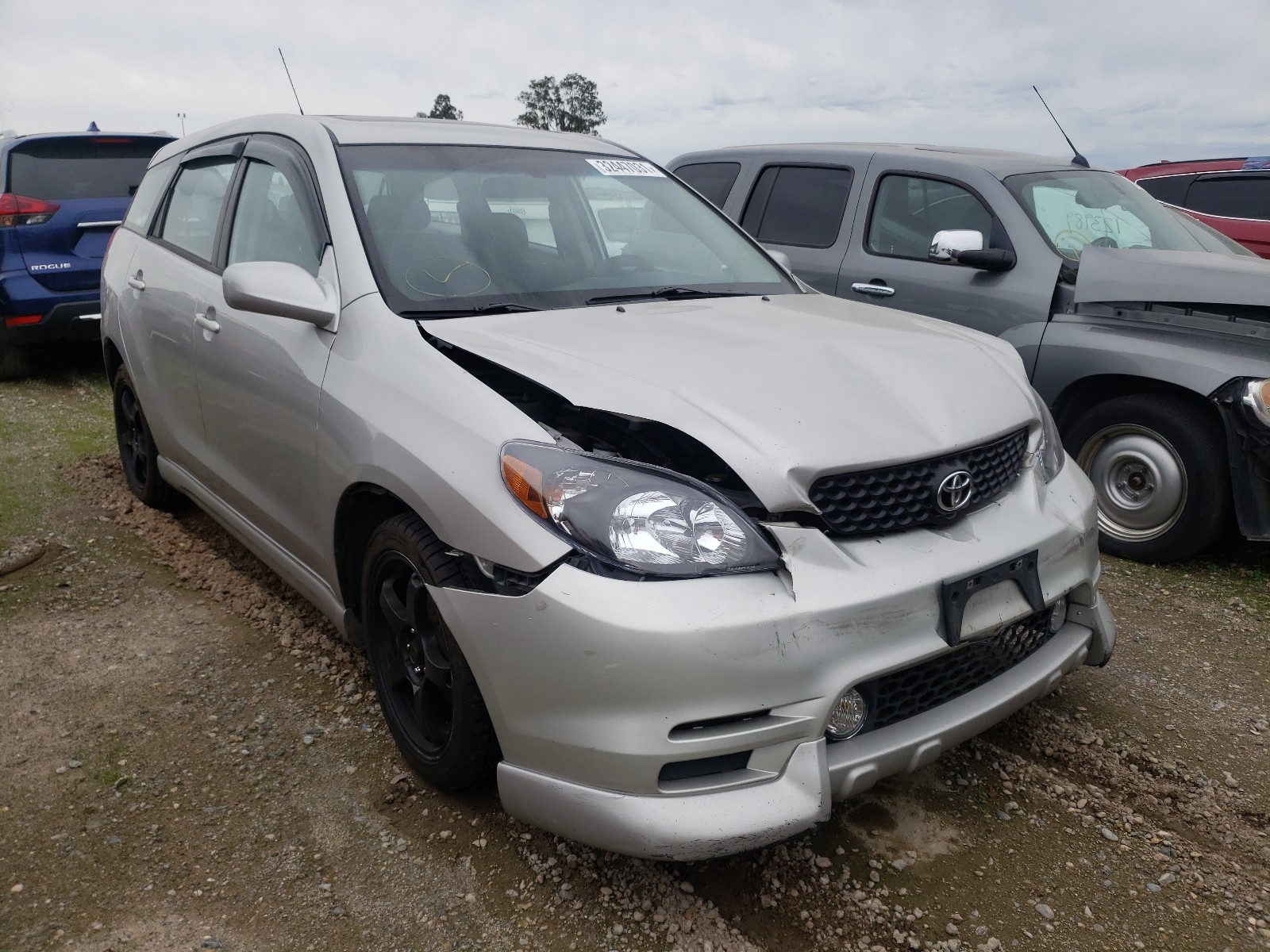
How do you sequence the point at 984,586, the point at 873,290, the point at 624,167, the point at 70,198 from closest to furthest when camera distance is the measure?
the point at 984,586, the point at 624,167, the point at 873,290, the point at 70,198

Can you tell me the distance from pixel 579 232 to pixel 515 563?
1601 mm

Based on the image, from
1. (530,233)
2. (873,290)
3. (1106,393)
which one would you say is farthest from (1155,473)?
(530,233)

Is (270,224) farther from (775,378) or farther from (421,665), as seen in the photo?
(775,378)

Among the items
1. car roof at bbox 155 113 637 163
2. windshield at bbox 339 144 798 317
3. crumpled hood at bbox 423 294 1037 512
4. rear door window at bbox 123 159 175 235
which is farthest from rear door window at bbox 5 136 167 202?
crumpled hood at bbox 423 294 1037 512

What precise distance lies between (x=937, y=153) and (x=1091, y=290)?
4.67 feet

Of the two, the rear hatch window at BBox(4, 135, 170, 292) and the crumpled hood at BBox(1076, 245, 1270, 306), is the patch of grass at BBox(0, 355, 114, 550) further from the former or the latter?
the crumpled hood at BBox(1076, 245, 1270, 306)

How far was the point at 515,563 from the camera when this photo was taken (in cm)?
204

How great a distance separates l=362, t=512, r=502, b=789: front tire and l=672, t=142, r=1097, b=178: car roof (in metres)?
3.85

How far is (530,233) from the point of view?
3.14 meters

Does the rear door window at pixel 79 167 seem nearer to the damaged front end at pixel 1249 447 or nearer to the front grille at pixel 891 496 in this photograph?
the front grille at pixel 891 496

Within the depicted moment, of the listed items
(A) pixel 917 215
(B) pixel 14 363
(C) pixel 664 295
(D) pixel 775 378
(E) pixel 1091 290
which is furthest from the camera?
(B) pixel 14 363

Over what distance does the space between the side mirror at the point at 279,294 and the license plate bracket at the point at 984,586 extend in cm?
173

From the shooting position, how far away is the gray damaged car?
400cm

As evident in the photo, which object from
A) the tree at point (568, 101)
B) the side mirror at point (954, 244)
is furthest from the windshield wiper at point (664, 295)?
the tree at point (568, 101)
